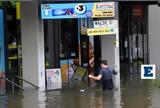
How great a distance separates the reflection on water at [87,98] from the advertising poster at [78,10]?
2.97 meters

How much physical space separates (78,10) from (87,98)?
464 centimetres

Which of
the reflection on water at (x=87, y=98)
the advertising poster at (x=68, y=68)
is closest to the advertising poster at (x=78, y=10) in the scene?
the reflection on water at (x=87, y=98)

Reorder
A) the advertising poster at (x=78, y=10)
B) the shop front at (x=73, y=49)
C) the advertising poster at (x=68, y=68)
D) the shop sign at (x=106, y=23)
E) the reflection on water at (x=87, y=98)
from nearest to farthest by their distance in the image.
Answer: the reflection on water at (x=87, y=98) → the shop sign at (x=106, y=23) → the advertising poster at (x=78, y=10) → the shop front at (x=73, y=49) → the advertising poster at (x=68, y=68)

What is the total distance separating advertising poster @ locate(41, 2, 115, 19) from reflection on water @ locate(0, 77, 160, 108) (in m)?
2.97

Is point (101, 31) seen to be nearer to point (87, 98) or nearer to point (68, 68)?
point (87, 98)

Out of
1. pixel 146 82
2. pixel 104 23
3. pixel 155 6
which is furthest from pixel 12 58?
pixel 155 6

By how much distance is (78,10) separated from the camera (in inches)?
835

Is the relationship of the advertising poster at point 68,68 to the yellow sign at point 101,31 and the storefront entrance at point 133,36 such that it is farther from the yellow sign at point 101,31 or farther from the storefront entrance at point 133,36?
the storefront entrance at point 133,36

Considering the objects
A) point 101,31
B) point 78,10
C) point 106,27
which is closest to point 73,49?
point 78,10

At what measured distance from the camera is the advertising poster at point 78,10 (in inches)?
825

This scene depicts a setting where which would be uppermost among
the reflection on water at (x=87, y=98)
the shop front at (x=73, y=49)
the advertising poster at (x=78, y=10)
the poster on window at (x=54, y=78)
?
the advertising poster at (x=78, y=10)

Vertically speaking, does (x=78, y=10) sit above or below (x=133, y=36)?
above

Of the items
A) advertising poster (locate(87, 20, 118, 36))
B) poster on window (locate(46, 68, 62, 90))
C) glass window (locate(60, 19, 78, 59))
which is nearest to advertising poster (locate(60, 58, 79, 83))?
glass window (locate(60, 19, 78, 59))

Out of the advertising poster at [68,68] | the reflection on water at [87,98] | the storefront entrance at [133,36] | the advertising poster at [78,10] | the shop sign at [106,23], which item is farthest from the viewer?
the storefront entrance at [133,36]
